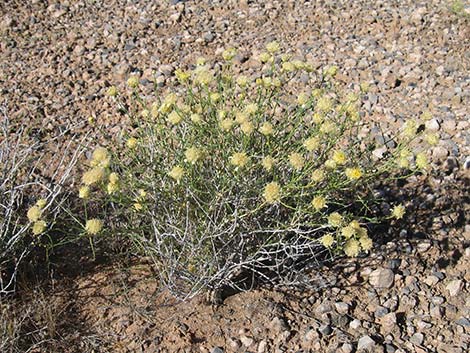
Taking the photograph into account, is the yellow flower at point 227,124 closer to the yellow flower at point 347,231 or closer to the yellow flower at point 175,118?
the yellow flower at point 175,118

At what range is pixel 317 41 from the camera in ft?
15.9

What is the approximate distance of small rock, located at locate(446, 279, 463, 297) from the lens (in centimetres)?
302

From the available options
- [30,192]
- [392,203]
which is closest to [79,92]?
[30,192]

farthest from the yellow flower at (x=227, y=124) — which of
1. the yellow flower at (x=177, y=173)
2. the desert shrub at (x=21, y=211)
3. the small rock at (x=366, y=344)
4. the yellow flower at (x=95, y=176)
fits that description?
the small rock at (x=366, y=344)

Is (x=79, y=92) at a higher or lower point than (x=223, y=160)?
lower

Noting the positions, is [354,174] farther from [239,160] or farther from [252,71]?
[252,71]

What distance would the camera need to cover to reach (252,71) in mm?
4562

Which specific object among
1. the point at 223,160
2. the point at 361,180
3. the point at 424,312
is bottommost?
the point at 424,312

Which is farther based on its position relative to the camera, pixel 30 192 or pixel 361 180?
pixel 30 192

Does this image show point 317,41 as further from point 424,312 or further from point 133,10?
point 424,312

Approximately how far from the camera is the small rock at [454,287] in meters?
3.02

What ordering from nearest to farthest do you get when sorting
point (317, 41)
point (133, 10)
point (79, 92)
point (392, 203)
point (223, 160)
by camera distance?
point (223, 160)
point (392, 203)
point (79, 92)
point (317, 41)
point (133, 10)

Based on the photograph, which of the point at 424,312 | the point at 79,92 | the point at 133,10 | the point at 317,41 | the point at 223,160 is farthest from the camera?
the point at 133,10

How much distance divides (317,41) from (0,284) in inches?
118
